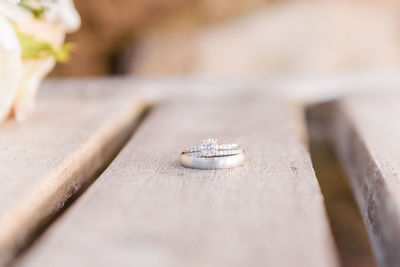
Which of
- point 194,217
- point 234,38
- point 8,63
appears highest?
point 234,38

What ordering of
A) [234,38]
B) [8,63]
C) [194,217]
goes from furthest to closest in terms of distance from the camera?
[234,38] → [8,63] → [194,217]

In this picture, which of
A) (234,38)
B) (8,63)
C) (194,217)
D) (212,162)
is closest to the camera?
(194,217)

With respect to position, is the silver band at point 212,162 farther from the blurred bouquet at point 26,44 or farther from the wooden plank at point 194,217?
the blurred bouquet at point 26,44

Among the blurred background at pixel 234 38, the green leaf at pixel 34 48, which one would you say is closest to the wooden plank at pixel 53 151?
the green leaf at pixel 34 48

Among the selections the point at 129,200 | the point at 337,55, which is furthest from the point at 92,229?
the point at 337,55

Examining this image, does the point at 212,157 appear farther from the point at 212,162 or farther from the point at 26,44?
the point at 26,44

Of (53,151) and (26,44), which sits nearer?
(53,151)

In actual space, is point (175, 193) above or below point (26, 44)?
below

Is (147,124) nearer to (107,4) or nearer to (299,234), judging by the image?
(299,234)

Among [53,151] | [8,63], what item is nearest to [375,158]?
[53,151]
